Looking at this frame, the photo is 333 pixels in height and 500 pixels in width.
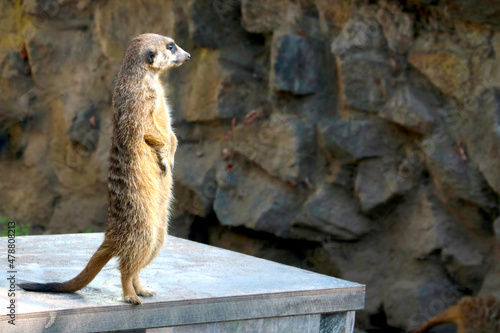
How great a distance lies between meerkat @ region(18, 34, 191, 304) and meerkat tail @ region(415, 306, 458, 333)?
2145 millimetres

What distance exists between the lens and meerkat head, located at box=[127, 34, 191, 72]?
2.68 m

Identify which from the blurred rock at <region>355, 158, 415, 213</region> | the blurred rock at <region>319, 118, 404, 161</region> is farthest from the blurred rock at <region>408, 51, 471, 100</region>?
the blurred rock at <region>355, 158, 415, 213</region>

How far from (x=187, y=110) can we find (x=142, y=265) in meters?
3.16

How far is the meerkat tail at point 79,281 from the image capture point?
2.64 m

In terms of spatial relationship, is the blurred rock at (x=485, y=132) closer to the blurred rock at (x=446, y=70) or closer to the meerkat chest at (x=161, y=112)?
the blurred rock at (x=446, y=70)

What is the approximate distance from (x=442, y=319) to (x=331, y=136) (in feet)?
4.55

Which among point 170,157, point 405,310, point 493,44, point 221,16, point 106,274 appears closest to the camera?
point 170,157

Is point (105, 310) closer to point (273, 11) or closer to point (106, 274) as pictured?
point (106, 274)

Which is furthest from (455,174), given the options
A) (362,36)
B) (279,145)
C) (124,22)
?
(124,22)

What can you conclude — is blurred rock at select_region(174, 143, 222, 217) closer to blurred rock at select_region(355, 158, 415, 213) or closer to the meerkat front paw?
blurred rock at select_region(355, 158, 415, 213)

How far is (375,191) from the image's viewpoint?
465 cm

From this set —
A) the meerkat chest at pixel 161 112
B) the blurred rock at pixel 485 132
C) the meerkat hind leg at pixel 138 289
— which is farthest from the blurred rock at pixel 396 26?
the meerkat hind leg at pixel 138 289

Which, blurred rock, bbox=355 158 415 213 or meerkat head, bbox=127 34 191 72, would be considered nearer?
meerkat head, bbox=127 34 191 72

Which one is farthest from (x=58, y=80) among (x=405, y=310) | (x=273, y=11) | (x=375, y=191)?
(x=405, y=310)
